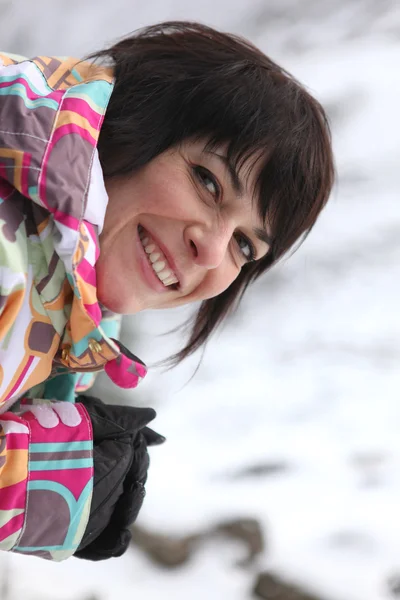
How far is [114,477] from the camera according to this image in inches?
31.2

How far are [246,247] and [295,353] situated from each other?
434 mm

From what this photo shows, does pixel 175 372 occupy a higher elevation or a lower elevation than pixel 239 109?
lower

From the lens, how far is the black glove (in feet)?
2.59

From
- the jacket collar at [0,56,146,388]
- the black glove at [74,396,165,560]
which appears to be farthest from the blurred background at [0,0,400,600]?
the jacket collar at [0,56,146,388]

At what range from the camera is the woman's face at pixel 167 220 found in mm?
710

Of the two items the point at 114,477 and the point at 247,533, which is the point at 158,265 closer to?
the point at 114,477

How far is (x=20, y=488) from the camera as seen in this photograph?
28.1 inches

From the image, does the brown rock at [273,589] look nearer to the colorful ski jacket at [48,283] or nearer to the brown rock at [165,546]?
the brown rock at [165,546]

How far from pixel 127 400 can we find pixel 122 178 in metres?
0.54

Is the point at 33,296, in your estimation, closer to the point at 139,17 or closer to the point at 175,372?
the point at 175,372

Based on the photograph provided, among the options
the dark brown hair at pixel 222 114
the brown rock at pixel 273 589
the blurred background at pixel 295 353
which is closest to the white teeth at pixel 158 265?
the dark brown hair at pixel 222 114

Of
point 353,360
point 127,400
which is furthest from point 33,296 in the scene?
point 353,360

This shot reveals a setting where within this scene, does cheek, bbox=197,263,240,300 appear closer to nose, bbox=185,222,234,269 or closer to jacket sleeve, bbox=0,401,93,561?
nose, bbox=185,222,234,269

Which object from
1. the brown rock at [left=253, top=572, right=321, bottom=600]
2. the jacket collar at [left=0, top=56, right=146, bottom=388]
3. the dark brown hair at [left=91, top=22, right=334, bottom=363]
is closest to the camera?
the jacket collar at [left=0, top=56, right=146, bottom=388]
